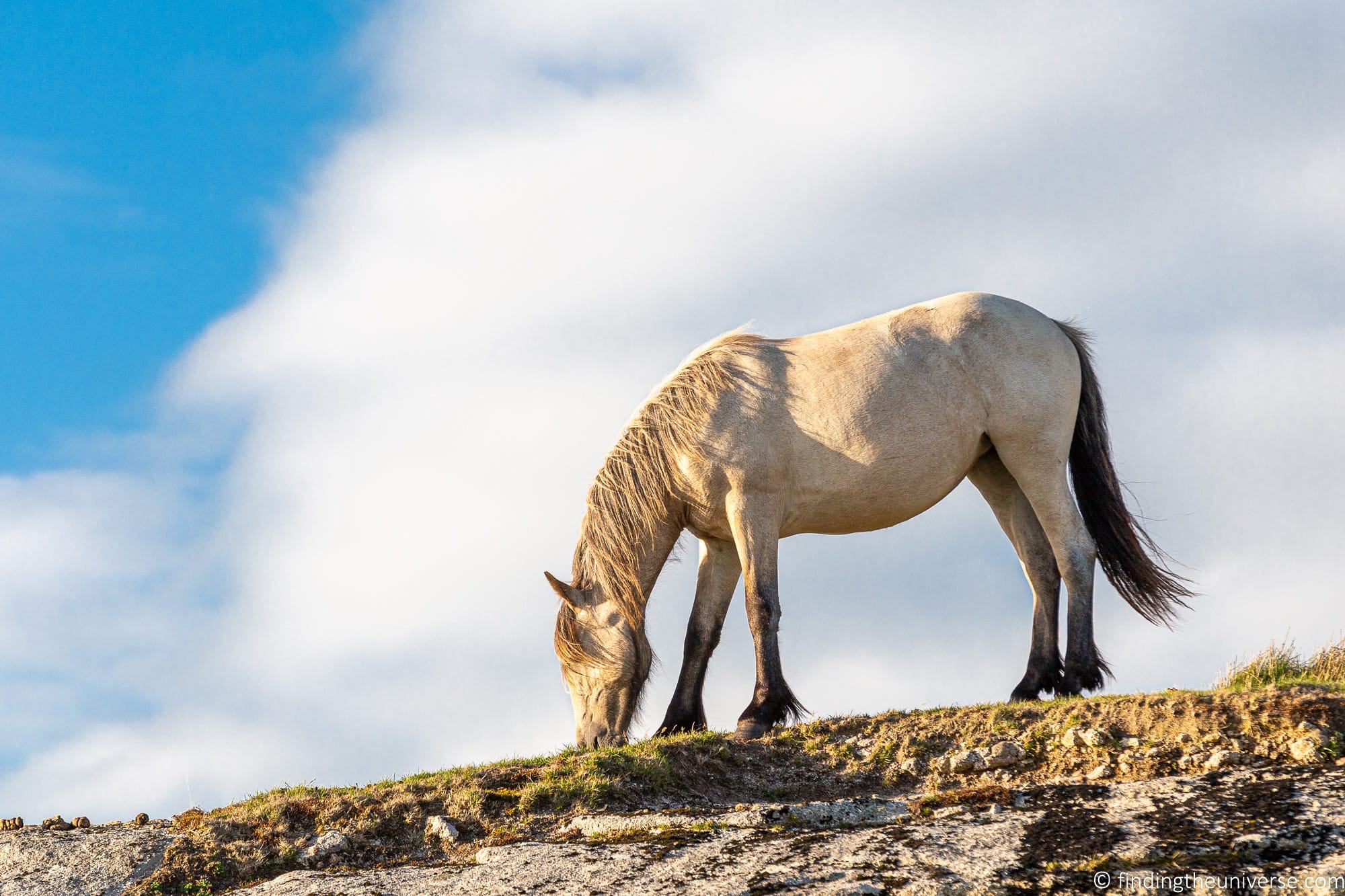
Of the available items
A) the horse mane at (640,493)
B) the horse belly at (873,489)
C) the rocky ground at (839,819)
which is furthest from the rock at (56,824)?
the horse belly at (873,489)

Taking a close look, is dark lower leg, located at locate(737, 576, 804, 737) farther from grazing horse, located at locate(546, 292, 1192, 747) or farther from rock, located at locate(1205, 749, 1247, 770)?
rock, located at locate(1205, 749, 1247, 770)

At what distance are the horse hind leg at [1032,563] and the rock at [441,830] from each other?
475 cm

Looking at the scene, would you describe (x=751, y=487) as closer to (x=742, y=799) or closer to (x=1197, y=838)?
(x=742, y=799)

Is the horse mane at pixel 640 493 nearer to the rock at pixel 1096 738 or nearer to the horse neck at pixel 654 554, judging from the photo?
the horse neck at pixel 654 554

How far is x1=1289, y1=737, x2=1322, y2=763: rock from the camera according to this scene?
22.0ft

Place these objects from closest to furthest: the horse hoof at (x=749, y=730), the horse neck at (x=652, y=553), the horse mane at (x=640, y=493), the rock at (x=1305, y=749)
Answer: the rock at (x=1305, y=749), the horse hoof at (x=749, y=730), the horse mane at (x=640, y=493), the horse neck at (x=652, y=553)

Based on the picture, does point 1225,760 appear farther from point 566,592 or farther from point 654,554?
point 566,592

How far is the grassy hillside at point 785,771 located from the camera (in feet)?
23.0

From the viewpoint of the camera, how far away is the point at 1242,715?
24.0ft

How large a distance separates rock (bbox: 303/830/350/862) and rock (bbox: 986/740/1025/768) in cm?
399

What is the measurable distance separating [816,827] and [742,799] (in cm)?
176

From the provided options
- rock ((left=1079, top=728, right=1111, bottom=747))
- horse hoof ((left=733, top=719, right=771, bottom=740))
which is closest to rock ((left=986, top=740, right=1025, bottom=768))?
rock ((left=1079, top=728, right=1111, bottom=747))

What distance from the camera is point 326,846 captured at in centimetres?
714

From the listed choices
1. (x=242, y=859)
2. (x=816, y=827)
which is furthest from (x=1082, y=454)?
(x=242, y=859)
